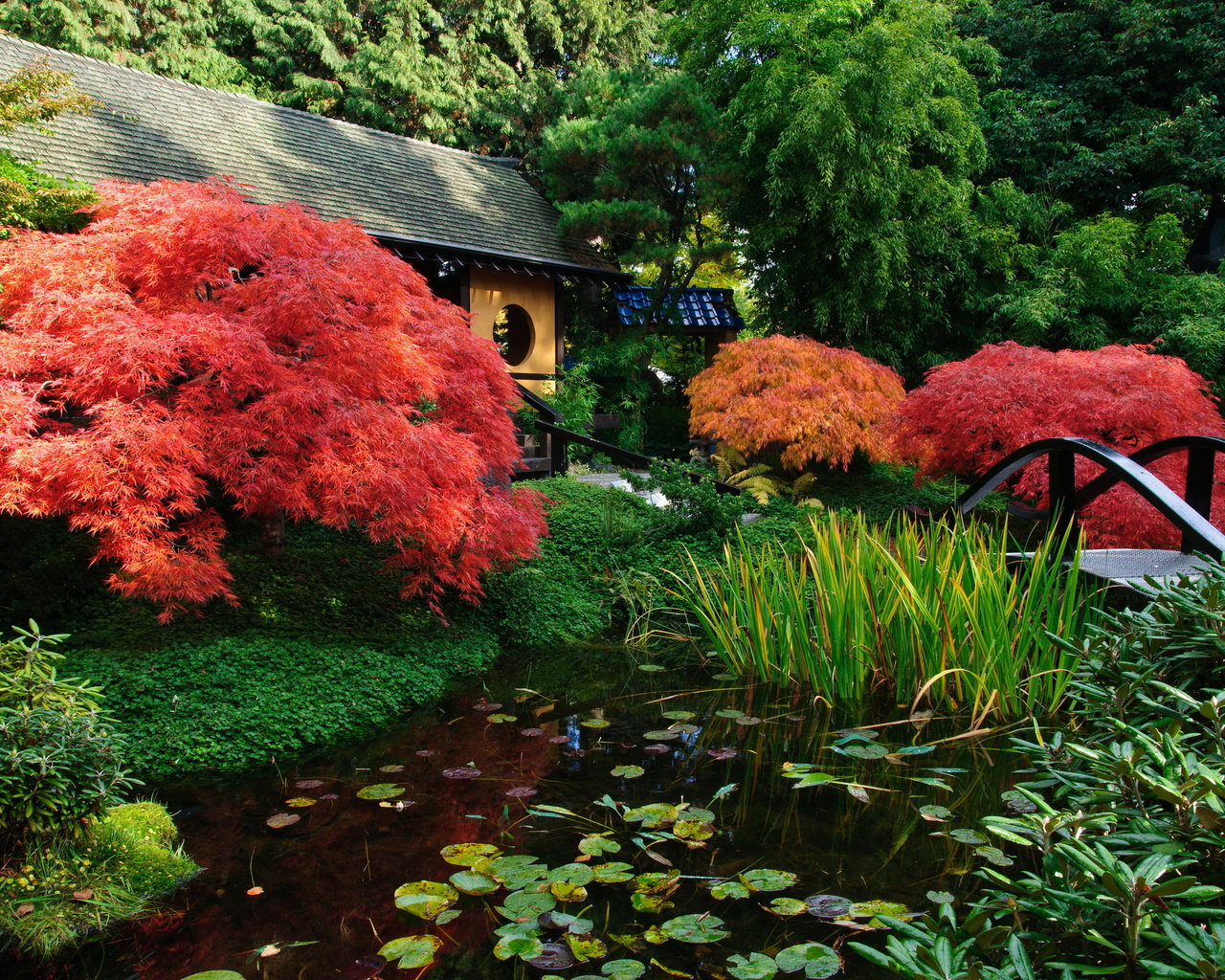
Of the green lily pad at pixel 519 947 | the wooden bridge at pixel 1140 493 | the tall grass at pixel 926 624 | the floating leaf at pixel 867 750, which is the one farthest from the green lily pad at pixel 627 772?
the wooden bridge at pixel 1140 493

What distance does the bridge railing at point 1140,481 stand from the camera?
128 inches

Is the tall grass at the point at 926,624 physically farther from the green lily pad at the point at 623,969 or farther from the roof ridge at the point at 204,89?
the roof ridge at the point at 204,89

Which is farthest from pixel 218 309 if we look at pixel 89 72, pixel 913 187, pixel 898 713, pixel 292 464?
pixel 913 187

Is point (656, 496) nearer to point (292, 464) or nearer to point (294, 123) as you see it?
point (292, 464)

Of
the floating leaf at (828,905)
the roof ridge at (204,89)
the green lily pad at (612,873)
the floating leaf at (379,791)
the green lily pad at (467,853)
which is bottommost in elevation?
the floating leaf at (379,791)

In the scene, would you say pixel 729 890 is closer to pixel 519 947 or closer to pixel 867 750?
pixel 519 947


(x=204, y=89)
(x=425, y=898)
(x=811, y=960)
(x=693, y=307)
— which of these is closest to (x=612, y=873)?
(x=425, y=898)

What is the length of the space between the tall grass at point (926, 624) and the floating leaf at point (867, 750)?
11.6 inches

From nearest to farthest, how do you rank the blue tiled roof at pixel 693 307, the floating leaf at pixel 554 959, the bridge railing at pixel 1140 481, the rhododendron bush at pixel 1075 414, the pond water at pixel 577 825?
the floating leaf at pixel 554 959, the pond water at pixel 577 825, the bridge railing at pixel 1140 481, the rhododendron bush at pixel 1075 414, the blue tiled roof at pixel 693 307

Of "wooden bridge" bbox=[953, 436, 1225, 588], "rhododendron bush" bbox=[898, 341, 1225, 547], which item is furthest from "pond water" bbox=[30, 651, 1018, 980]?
"rhododendron bush" bbox=[898, 341, 1225, 547]

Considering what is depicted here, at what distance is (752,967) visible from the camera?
2.18m

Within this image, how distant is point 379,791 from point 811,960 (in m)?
1.87

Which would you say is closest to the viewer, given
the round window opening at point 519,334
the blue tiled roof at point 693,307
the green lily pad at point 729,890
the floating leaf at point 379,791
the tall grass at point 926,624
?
the green lily pad at point 729,890

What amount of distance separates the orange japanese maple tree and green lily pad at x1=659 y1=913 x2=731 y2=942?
6.91m
